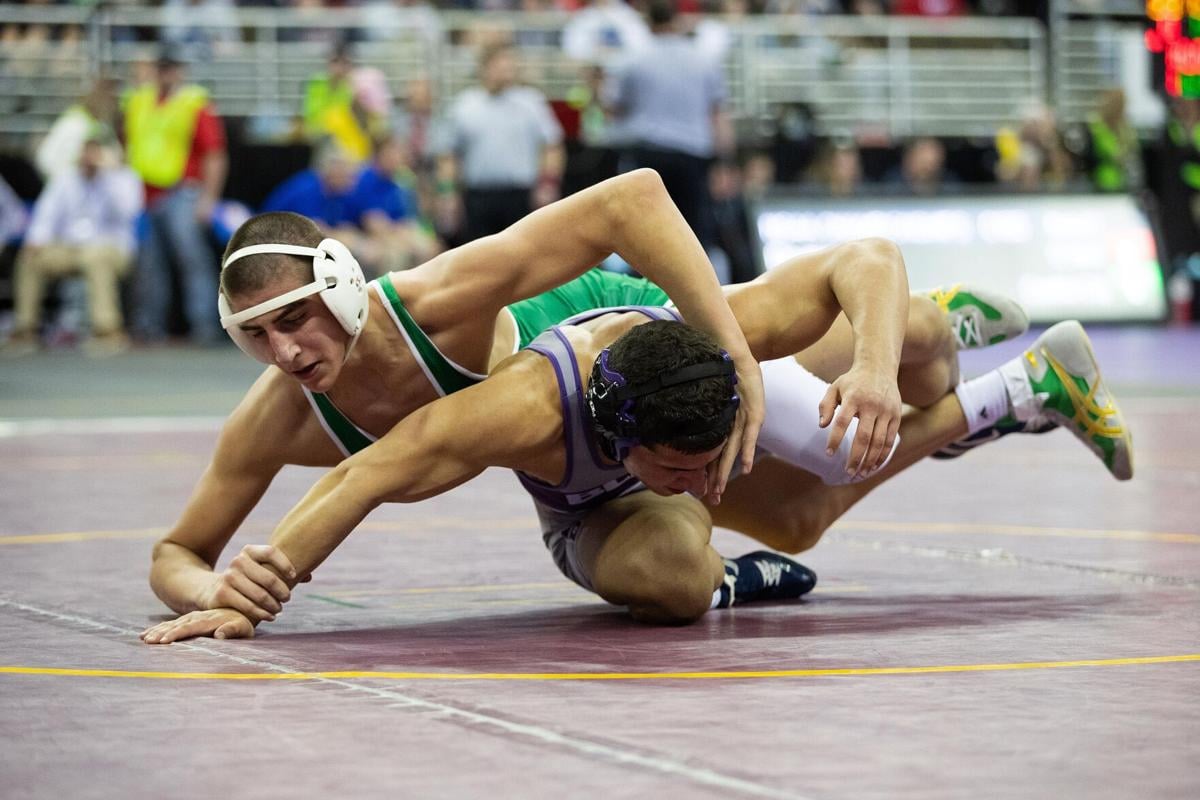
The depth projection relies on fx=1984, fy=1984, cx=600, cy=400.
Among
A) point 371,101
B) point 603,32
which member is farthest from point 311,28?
point 603,32

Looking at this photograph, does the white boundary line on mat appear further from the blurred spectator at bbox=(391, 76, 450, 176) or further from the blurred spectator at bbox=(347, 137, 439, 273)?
the blurred spectator at bbox=(391, 76, 450, 176)

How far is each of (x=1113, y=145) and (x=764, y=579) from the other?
1262cm

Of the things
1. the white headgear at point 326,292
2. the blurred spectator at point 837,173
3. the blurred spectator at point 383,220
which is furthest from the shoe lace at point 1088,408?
the blurred spectator at point 837,173

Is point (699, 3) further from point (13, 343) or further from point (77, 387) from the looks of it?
point (77, 387)

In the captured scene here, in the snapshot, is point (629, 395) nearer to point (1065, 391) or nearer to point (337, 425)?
point (337, 425)

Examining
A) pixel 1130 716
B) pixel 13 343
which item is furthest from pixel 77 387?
pixel 1130 716

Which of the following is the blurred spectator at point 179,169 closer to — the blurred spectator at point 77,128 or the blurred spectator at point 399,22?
the blurred spectator at point 77,128

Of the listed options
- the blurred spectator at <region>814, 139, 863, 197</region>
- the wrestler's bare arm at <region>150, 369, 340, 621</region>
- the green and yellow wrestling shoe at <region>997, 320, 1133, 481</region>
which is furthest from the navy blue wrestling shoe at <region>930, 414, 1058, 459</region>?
the blurred spectator at <region>814, 139, 863, 197</region>

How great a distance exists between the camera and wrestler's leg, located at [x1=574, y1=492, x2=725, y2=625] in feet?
12.6

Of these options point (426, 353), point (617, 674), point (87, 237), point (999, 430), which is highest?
point (426, 353)

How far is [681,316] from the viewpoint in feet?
12.6

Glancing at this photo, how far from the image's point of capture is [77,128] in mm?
14867

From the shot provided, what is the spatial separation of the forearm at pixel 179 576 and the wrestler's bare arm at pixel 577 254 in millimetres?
692

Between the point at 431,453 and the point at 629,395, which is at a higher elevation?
the point at 629,395
